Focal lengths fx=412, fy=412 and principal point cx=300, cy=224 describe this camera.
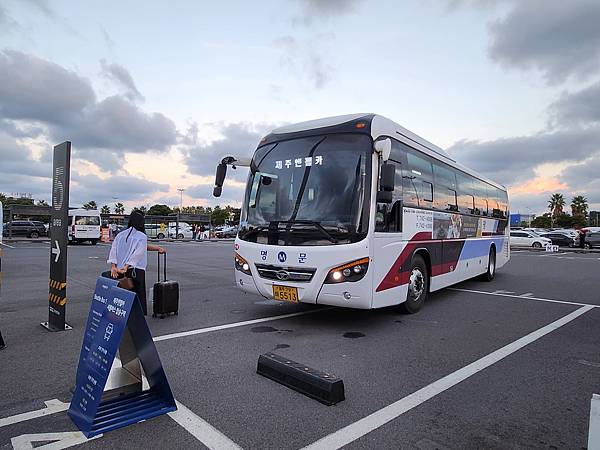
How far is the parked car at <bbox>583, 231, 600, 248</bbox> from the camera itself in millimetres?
36031

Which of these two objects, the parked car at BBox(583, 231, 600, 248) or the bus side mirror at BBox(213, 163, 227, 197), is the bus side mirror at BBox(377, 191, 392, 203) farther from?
the parked car at BBox(583, 231, 600, 248)

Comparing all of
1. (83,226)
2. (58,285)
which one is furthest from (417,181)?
(83,226)

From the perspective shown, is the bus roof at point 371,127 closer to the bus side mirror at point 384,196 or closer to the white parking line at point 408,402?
the bus side mirror at point 384,196

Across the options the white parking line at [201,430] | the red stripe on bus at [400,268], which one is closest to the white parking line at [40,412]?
the white parking line at [201,430]

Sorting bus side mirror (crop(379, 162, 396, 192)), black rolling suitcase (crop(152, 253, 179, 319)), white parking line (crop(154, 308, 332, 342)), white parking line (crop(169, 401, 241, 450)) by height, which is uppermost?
bus side mirror (crop(379, 162, 396, 192))

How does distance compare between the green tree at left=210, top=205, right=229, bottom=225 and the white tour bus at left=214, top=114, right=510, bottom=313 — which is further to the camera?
the green tree at left=210, top=205, right=229, bottom=225

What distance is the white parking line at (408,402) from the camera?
3.13 metres

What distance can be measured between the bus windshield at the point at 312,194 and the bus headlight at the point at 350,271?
0.34 meters

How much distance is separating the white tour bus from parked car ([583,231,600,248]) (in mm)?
36266

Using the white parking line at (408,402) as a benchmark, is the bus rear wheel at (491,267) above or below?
above

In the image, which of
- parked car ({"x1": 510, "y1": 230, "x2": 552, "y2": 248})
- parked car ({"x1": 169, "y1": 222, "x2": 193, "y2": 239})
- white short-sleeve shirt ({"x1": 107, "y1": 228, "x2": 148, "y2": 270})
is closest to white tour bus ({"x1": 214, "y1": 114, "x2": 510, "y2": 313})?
white short-sleeve shirt ({"x1": 107, "y1": 228, "x2": 148, "y2": 270})

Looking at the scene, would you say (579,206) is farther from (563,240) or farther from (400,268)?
(400,268)

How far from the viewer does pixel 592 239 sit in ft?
119

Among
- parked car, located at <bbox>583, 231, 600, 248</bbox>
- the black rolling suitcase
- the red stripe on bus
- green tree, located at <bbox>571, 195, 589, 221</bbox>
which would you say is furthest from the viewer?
green tree, located at <bbox>571, 195, 589, 221</bbox>
